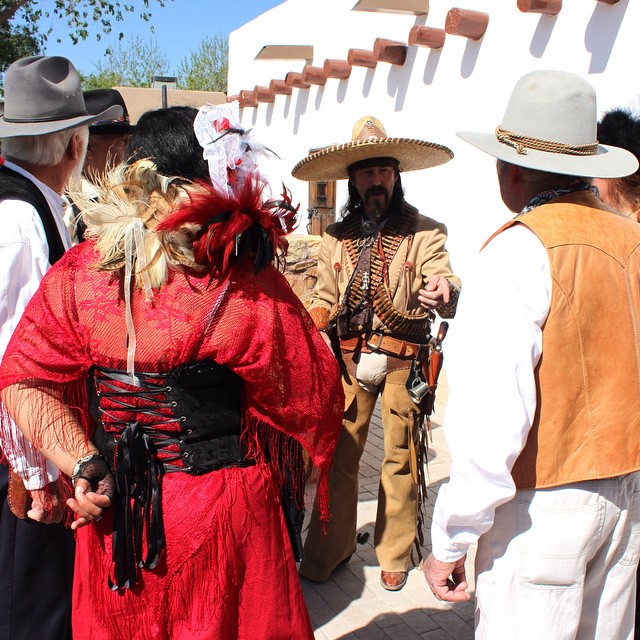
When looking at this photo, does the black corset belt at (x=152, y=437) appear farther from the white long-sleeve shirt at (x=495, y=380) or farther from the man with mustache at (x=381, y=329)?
the man with mustache at (x=381, y=329)

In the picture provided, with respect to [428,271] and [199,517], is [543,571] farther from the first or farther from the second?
[428,271]

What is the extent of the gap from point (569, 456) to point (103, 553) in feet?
4.14

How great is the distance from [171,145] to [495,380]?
1021mm

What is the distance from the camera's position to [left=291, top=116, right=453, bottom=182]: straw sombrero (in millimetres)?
3305

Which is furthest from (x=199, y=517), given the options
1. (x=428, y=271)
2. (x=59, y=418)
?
(x=428, y=271)

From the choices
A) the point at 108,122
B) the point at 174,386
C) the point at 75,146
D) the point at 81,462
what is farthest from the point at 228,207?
the point at 108,122

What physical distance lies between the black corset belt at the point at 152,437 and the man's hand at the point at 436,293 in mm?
1376

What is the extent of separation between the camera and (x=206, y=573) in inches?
73.4

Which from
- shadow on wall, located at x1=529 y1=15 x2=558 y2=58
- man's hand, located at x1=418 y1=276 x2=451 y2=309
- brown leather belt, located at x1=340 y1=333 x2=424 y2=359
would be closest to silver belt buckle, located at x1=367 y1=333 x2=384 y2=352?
brown leather belt, located at x1=340 y1=333 x2=424 y2=359

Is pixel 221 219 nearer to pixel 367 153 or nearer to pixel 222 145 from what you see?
pixel 222 145

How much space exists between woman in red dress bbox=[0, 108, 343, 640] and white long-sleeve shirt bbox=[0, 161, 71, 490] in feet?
0.88

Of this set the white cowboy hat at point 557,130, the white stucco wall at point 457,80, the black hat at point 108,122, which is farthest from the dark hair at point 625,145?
the black hat at point 108,122

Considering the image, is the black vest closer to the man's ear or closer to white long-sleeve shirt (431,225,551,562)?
the man's ear

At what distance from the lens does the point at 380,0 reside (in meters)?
Answer: 7.21
